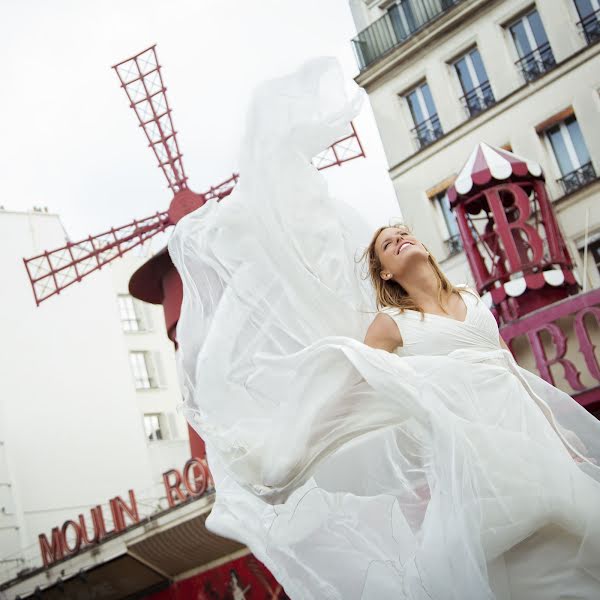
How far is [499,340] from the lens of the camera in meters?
3.91

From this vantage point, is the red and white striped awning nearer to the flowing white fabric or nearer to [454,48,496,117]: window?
[454,48,496,117]: window


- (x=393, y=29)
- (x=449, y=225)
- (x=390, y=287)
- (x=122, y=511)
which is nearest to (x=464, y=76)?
(x=393, y=29)

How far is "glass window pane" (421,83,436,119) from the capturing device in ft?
52.9

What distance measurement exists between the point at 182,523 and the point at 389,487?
15731 mm

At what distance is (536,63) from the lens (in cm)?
1470

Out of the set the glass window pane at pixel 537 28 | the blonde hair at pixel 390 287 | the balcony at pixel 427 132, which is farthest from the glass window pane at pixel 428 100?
the blonde hair at pixel 390 287

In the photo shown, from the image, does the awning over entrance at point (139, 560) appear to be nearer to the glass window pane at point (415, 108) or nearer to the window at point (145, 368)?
the glass window pane at point (415, 108)

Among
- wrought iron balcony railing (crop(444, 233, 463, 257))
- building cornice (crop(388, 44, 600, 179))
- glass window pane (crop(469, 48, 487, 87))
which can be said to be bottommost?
wrought iron balcony railing (crop(444, 233, 463, 257))

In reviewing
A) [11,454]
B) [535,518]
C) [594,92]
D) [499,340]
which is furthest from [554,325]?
[11,454]

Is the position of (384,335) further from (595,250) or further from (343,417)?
(595,250)

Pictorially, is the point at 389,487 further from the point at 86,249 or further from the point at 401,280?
the point at 86,249

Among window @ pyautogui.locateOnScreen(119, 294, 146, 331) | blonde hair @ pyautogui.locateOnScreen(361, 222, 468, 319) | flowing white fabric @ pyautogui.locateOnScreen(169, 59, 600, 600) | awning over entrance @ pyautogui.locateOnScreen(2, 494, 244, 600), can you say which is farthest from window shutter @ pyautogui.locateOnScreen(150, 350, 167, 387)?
blonde hair @ pyautogui.locateOnScreen(361, 222, 468, 319)

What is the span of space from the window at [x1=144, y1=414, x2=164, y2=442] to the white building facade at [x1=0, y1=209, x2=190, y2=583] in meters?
0.03

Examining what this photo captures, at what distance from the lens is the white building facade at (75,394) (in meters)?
25.9
